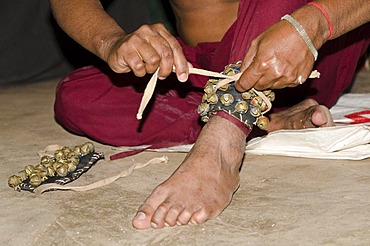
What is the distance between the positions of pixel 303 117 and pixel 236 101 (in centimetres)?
45

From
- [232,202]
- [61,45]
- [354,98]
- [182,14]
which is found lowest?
[61,45]

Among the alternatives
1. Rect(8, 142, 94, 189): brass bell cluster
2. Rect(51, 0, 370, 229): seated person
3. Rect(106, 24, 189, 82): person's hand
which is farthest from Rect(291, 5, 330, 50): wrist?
Rect(8, 142, 94, 189): brass bell cluster

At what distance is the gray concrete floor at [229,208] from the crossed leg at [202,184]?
24mm

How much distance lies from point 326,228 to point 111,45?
2.03ft

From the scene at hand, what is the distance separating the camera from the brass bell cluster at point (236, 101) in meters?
1.70

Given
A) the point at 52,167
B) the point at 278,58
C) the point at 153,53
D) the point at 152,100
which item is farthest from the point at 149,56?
the point at 152,100

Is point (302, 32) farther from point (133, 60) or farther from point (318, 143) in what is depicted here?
point (318, 143)

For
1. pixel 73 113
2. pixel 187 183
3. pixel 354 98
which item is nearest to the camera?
pixel 187 183

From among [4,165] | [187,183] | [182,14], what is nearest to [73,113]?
[4,165]

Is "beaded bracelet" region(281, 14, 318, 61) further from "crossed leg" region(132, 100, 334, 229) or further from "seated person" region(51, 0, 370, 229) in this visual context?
"crossed leg" region(132, 100, 334, 229)

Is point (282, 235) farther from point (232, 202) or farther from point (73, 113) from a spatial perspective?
point (73, 113)

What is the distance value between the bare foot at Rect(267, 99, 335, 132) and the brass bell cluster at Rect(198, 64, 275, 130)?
0.36m

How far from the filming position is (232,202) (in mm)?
1712

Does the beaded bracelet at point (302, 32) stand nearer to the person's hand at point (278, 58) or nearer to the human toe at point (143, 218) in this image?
the person's hand at point (278, 58)
